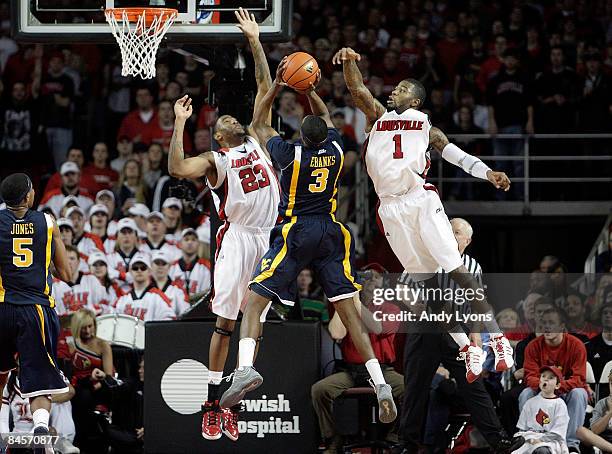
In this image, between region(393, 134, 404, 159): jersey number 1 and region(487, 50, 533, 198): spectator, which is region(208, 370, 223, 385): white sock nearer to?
region(393, 134, 404, 159): jersey number 1

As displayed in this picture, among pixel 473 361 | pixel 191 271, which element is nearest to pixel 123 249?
pixel 191 271

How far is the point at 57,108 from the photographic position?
16.7 meters

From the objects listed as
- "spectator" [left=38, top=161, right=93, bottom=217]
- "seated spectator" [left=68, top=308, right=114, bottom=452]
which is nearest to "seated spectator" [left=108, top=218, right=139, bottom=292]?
"spectator" [left=38, top=161, right=93, bottom=217]

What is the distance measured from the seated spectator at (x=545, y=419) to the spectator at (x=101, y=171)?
6507 millimetres

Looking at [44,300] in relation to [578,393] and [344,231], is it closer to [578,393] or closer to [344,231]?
[344,231]

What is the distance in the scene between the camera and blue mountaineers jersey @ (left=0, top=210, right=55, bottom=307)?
1030 centimetres

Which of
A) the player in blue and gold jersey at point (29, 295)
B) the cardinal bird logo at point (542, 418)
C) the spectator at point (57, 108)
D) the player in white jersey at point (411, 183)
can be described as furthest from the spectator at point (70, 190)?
the cardinal bird logo at point (542, 418)

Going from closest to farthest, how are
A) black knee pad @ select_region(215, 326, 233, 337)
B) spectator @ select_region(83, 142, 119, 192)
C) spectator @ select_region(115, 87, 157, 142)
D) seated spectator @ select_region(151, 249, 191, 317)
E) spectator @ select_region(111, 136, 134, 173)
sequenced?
black knee pad @ select_region(215, 326, 233, 337) → seated spectator @ select_region(151, 249, 191, 317) → spectator @ select_region(83, 142, 119, 192) → spectator @ select_region(111, 136, 134, 173) → spectator @ select_region(115, 87, 157, 142)

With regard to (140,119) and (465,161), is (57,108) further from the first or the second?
(465,161)

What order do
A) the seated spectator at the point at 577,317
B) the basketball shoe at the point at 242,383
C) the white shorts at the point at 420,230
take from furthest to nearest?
the seated spectator at the point at 577,317
the white shorts at the point at 420,230
the basketball shoe at the point at 242,383

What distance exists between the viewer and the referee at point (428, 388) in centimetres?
1051

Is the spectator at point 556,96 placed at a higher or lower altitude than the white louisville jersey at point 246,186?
higher

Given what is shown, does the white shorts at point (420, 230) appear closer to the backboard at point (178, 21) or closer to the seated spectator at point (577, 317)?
the backboard at point (178, 21)

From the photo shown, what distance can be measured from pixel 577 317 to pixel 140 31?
462 cm
